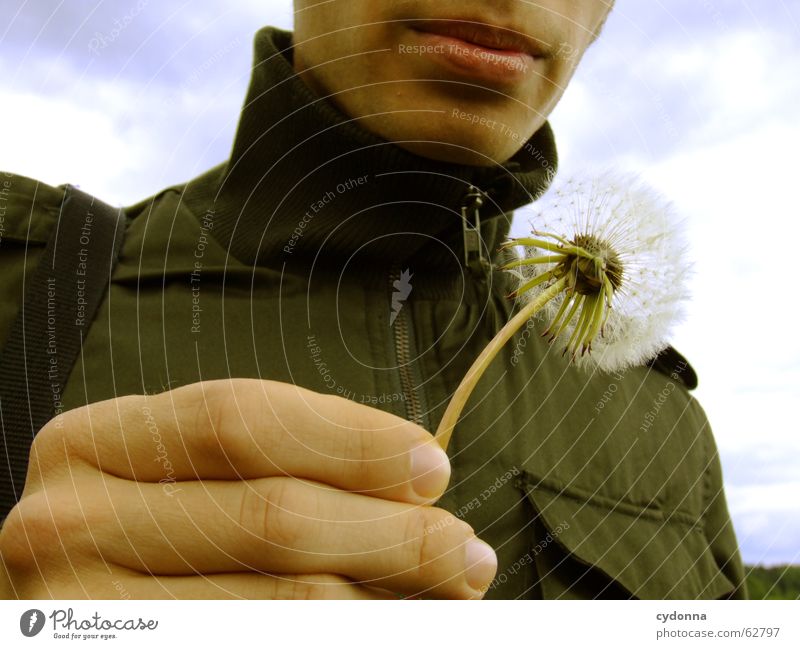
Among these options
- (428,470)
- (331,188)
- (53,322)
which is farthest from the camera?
(331,188)

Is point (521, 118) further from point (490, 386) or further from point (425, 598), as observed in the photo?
point (425, 598)

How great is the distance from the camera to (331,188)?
2.57 feet

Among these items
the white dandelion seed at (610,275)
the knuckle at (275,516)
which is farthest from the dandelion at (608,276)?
the knuckle at (275,516)

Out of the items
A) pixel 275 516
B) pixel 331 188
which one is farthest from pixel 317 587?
pixel 331 188

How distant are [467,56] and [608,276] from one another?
0.83 ft

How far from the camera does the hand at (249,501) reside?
474 mm

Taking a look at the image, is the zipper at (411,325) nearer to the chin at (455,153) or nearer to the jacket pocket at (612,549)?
the chin at (455,153)

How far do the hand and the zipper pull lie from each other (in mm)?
324

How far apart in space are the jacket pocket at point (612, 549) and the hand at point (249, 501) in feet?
1.11

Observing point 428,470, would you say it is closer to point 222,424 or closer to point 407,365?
point 222,424

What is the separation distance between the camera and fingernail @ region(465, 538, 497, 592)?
1.63 ft

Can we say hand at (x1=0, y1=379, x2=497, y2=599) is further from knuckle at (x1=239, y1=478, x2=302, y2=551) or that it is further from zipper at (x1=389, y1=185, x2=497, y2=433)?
zipper at (x1=389, y1=185, x2=497, y2=433)

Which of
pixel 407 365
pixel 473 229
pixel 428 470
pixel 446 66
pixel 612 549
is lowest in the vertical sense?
pixel 612 549
